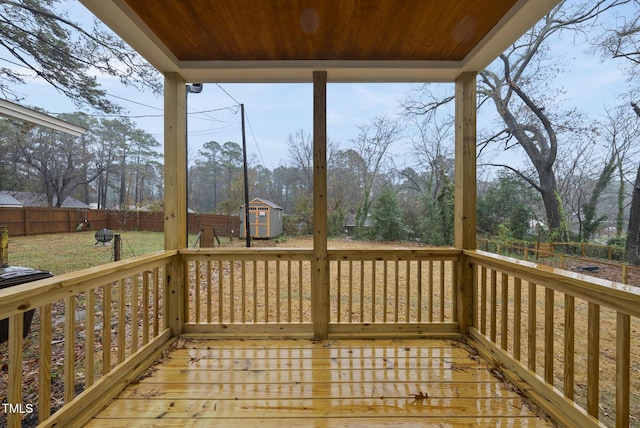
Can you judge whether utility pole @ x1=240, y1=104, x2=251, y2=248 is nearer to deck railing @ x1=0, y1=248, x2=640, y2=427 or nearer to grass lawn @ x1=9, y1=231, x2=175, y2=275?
deck railing @ x1=0, y1=248, x2=640, y2=427

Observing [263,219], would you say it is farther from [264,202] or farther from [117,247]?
[117,247]

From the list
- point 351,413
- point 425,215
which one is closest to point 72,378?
point 351,413

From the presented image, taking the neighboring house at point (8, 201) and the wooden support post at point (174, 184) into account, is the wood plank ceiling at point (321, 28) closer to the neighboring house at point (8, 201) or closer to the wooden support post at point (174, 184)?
the wooden support post at point (174, 184)

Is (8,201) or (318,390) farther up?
(8,201)

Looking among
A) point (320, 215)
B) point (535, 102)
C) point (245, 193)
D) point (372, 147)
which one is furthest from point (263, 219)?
point (535, 102)

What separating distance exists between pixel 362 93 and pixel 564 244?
293 centimetres

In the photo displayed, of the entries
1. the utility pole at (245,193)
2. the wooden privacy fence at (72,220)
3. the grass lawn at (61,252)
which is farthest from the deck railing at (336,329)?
the utility pole at (245,193)

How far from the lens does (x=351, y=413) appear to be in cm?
154

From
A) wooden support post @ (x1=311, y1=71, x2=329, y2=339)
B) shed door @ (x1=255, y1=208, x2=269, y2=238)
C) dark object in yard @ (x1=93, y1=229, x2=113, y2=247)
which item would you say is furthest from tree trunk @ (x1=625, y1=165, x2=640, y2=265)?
dark object in yard @ (x1=93, y1=229, x2=113, y2=247)

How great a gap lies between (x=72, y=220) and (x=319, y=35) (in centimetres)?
240

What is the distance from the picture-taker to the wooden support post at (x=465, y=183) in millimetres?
2504

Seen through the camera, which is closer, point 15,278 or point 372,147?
point 15,278

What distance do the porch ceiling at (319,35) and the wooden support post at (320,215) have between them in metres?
0.27

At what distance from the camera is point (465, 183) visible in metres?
2.52
